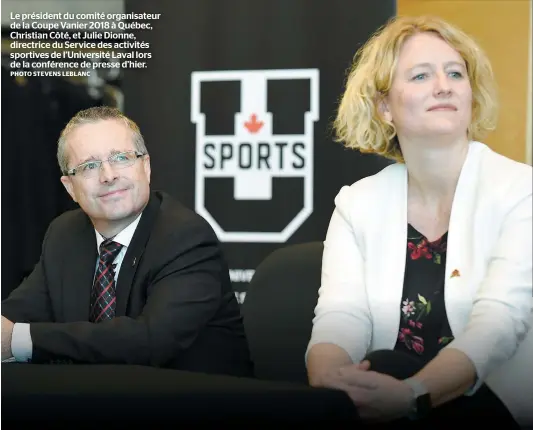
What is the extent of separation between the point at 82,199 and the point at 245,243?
0.94ft

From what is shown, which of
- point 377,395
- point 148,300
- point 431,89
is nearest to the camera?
point 377,395

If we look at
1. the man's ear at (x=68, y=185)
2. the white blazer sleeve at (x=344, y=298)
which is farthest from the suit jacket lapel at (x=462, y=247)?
the man's ear at (x=68, y=185)

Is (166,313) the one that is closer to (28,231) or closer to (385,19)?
(28,231)

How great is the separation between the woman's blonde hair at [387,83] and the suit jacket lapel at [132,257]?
36cm

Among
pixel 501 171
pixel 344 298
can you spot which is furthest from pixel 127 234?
pixel 501 171

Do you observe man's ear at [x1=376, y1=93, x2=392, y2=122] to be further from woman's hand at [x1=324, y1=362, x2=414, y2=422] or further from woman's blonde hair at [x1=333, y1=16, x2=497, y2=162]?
woman's hand at [x1=324, y1=362, x2=414, y2=422]

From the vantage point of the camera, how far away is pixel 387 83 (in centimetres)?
115

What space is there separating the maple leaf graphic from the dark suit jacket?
0.17 m

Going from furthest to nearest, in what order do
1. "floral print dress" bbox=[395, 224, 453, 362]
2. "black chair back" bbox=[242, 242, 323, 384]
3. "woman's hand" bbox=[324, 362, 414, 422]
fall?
1. "black chair back" bbox=[242, 242, 323, 384]
2. "floral print dress" bbox=[395, 224, 453, 362]
3. "woman's hand" bbox=[324, 362, 414, 422]

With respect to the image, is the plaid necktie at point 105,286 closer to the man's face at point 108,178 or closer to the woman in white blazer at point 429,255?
the man's face at point 108,178

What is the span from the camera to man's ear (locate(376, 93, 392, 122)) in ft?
3.80

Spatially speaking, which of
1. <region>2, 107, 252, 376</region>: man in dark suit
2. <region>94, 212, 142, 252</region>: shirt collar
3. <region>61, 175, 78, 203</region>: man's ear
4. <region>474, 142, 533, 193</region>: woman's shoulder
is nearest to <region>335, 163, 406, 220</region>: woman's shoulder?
<region>474, 142, 533, 193</region>: woman's shoulder

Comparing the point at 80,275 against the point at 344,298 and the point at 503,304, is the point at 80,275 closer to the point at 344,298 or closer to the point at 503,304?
the point at 344,298

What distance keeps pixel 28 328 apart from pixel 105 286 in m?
0.14
